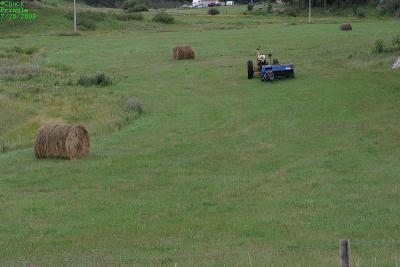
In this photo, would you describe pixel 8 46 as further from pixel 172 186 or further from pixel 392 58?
pixel 172 186

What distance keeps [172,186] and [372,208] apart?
428cm

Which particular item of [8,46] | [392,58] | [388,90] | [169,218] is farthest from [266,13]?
[169,218]

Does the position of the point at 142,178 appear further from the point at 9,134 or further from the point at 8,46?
the point at 8,46

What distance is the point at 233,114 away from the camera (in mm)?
27078

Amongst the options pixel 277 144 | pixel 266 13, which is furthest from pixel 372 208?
pixel 266 13

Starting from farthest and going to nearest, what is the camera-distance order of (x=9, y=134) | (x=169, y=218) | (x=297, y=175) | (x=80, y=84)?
(x=80, y=84), (x=9, y=134), (x=297, y=175), (x=169, y=218)

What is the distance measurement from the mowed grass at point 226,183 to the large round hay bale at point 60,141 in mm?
334

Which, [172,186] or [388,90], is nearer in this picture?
[172,186]

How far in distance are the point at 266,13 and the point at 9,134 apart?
9350 cm

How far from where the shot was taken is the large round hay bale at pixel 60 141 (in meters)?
19.9

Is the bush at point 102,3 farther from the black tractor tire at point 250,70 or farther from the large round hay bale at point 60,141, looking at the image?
the large round hay bale at point 60,141

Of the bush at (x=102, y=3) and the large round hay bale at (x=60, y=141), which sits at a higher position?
the bush at (x=102, y=3)

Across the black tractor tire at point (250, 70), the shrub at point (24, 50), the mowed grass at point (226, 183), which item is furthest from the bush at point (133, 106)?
the shrub at point (24, 50)

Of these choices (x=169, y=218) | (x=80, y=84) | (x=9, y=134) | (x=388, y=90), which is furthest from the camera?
(x=80, y=84)
